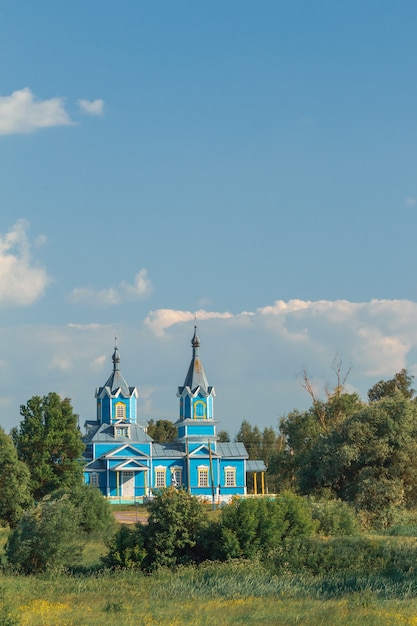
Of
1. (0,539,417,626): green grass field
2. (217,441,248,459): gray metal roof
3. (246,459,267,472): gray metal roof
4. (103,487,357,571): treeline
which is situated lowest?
(0,539,417,626): green grass field

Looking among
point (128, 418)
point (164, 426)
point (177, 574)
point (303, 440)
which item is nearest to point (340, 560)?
point (177, 574)

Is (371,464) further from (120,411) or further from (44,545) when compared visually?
(120,411)

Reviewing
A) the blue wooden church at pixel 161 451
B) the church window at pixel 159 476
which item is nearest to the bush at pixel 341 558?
the blue wooden church at pixel 161 451

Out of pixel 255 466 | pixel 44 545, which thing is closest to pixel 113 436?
pixel 255 466

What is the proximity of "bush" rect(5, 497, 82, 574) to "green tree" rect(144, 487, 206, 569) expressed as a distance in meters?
2.88

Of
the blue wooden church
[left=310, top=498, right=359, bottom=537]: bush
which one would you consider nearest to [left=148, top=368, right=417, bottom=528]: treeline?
[left=310, top=498, right=359, bottom=537]: bush

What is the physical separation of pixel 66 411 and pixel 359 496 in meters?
25.1

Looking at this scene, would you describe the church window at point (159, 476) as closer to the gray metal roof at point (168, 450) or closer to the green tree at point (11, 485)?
the gray metal roof at point (168, 450)

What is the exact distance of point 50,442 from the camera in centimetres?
6200

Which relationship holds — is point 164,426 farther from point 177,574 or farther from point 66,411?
point 177,574

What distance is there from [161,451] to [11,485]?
119ft

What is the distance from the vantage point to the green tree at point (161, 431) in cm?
11659

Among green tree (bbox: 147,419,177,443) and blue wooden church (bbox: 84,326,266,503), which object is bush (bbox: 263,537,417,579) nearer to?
blue wooden church (bbox: 84,326,266,503)

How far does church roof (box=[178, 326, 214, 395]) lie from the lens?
8856 cm
